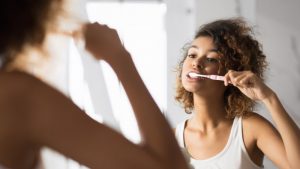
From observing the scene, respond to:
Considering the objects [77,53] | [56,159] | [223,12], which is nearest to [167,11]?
[223,12]

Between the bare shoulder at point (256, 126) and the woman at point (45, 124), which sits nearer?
the woman at point (45, 124)

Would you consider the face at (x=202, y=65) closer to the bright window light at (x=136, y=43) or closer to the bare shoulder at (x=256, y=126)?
the bare shoulder at (x=256, y=126)

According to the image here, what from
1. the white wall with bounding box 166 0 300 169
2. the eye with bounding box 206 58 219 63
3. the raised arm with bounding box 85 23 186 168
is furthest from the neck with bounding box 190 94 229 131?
the raised arm with bounding box 85 23 186 168

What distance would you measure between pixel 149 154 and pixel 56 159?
91 cm

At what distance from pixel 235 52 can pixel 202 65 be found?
0.11 m

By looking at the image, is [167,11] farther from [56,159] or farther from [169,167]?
[169,167]

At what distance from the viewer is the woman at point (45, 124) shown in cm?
40

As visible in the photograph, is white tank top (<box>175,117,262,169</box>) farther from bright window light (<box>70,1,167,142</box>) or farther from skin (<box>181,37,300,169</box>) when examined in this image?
bright window light (<box>70,1,167,142</box>)

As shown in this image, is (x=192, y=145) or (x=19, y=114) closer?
(x=19, y=114)

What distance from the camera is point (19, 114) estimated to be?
1.31 feet

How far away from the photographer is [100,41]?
0.48m

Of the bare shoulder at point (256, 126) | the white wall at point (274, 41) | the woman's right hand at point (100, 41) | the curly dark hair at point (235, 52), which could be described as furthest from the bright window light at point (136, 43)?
the woman's right hand at point (100, 41)

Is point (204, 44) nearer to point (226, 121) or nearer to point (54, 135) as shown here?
point (226, 121)

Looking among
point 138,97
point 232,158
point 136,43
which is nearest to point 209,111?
point 232,158
